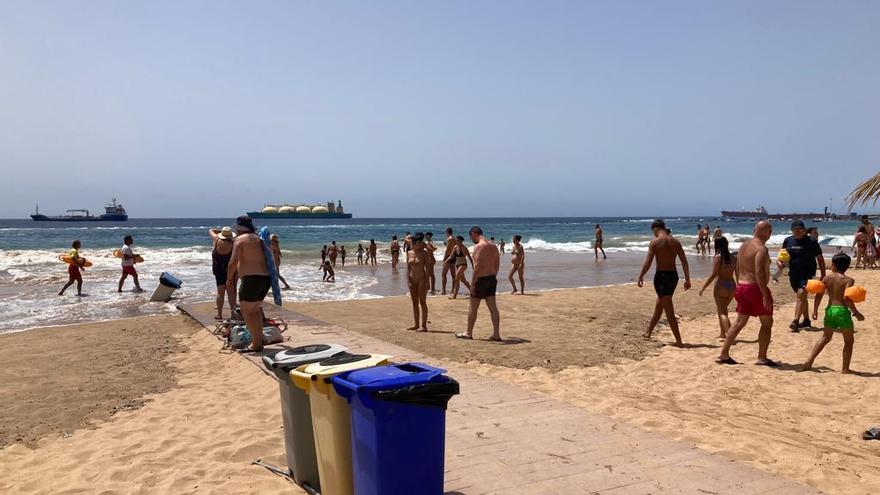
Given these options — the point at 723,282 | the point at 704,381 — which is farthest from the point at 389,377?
the point at 723,282

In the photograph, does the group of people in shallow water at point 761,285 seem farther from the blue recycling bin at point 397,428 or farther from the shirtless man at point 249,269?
the shirtless man at point 249,269

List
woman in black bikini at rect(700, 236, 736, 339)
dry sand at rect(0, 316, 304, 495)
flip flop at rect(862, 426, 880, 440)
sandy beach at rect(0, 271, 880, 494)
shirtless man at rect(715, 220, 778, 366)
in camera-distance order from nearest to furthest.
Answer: dry sand at rect(0, 316, 304, 495)
sandy beach at rect(0, 271, 880, 494)
flip flop at rect(862, 426, 880, 440)
shirtless man at rect(715, 220, 778, 366)
woman in black bikini at rect(700, 236, 736, 339)

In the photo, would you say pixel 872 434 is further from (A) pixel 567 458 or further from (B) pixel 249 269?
(B) pixel 249 269

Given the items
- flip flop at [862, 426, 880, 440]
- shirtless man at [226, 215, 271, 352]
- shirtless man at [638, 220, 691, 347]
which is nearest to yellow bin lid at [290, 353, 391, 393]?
shirtless man at [226, 215, 271, 352]

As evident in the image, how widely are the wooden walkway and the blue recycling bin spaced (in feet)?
1.88

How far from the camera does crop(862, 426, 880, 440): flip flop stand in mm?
4785

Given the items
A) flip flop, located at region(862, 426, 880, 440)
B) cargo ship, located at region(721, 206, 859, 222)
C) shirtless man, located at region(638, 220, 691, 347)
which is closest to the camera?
flip flop, located at region(862, 426, 880, 440)

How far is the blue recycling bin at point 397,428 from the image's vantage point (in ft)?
9.37

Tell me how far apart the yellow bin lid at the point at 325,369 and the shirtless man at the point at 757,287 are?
5358mm

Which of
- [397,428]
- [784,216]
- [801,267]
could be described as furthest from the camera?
[784,216]

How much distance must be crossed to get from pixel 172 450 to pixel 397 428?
2682 mm

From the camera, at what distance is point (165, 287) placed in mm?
14711

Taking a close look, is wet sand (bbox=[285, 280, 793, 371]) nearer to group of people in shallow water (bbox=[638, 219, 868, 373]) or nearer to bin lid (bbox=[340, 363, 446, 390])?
group of people in shallow water (bbox=[638, 219, 868, 373])

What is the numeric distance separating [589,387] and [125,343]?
7226mm
